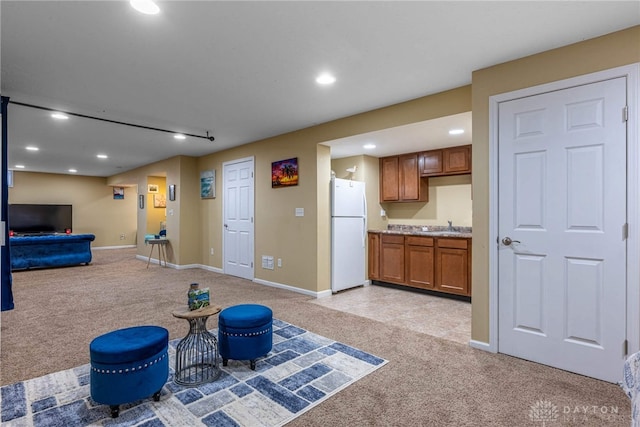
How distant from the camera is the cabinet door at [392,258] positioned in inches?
198

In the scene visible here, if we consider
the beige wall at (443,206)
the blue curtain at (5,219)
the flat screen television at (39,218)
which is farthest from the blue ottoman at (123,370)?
the flat screen television at (39,218)

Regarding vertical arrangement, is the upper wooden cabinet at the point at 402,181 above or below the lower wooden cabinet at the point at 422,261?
above

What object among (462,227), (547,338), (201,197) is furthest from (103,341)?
(201,197)

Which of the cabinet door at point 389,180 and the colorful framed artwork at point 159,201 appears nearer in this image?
the cabinet door at point 389,180

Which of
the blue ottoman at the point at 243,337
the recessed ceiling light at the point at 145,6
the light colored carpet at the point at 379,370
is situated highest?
the recessed ceiling light at the point at 145,6

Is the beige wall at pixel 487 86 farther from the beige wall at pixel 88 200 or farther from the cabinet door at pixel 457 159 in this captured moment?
the beige wall at pixel 88 200

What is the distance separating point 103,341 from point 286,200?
3377mm

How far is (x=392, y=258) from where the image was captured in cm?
514

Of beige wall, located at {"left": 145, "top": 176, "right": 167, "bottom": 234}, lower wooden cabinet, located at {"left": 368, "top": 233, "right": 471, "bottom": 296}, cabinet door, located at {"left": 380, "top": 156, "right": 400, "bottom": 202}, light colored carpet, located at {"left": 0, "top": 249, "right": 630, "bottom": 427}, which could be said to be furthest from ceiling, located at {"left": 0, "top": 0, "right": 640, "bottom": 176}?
beige wall, located at {"left": 145, "top": 176, "right": 167, "bottom": 234}

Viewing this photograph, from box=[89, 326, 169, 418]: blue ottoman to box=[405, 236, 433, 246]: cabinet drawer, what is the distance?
381 cm

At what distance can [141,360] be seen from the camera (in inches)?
74.0

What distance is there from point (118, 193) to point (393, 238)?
33.4ft

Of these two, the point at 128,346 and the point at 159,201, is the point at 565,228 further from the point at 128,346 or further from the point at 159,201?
the point at 159,201

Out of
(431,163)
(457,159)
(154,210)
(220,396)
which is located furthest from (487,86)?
(154,210)
